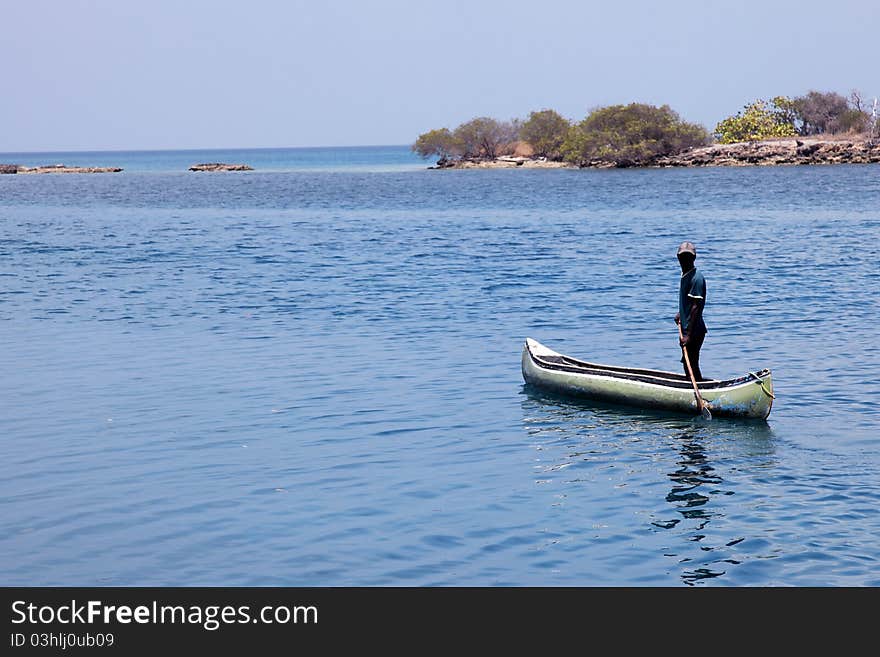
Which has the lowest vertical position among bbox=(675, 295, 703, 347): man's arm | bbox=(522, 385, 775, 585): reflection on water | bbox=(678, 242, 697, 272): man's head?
bbox=(522, 385, 775, 585): reflection on water

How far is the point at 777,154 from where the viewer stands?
141m

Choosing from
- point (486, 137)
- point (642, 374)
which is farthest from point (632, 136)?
point (642, 374)

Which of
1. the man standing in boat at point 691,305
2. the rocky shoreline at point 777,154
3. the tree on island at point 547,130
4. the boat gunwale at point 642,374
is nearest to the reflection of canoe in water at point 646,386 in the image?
the boat gunwale at point 642,374

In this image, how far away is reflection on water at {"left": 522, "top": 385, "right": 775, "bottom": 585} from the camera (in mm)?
12859

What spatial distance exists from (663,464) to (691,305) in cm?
362

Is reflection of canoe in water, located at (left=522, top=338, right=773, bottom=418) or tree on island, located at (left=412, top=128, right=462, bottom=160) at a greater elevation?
tree on island, located at (left=412, top=128, right=462, bottom=160)

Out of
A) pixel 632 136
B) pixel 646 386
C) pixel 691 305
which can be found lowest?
pixel 646 386

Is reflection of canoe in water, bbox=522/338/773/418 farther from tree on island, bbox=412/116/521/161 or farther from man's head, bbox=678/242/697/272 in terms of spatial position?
tree on island, bbox=412/116/521/161

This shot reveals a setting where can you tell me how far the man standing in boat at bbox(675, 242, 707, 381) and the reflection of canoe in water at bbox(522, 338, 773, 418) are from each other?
589mm

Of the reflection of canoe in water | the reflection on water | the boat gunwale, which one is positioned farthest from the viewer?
the boat gunwale

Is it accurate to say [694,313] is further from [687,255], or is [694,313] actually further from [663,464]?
[663,464]

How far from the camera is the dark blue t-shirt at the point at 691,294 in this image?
18.5 m

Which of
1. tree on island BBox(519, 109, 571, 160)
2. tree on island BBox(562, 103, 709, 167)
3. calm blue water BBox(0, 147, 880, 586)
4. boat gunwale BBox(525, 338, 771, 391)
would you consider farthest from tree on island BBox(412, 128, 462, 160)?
boat gunwale BBox(525, 338, 771, 391)
